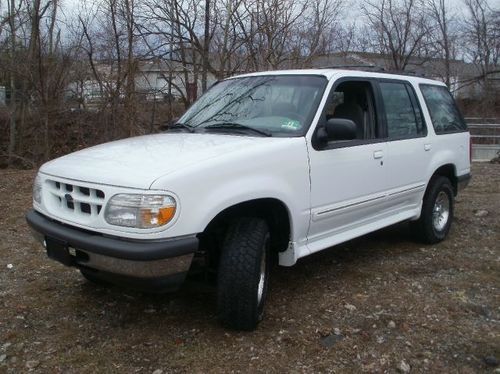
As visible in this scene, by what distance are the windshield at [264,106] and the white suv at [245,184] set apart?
0.01 m

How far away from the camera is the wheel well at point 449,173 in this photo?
596cm

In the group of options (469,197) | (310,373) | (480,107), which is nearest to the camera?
(310,373)

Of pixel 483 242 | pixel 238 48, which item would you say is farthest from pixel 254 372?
pixel 238 48

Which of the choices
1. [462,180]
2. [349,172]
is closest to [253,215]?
[349,172]

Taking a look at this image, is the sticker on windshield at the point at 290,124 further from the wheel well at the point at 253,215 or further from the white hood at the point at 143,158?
the wheel well at the point at 253,215

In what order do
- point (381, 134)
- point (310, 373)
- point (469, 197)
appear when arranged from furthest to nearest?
1. point (469, 197)
2. point (381, 134)
3. point (310, 373)

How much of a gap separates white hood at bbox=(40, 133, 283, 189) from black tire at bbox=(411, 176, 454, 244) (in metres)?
2.56

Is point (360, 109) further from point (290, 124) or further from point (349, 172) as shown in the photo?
point (290, 124)

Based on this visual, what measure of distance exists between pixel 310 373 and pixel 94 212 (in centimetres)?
160

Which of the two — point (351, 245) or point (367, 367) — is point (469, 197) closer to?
point (351, 245)

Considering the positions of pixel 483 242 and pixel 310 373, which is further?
pixel 483 242

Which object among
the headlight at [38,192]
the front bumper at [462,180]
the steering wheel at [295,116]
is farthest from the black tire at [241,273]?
the front bumper at [462,180]

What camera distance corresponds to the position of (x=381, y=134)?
495 centimetres

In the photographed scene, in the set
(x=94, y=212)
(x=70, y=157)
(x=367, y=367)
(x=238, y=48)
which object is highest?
(x=238, y=48)
